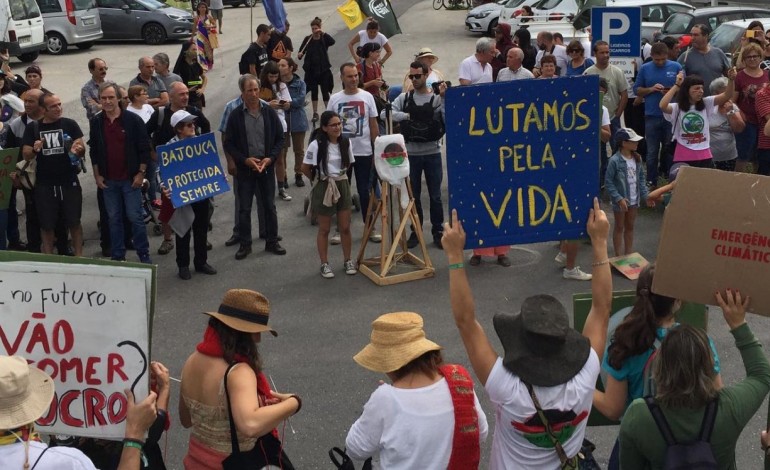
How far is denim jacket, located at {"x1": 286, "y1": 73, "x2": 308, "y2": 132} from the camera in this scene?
42.5 ft

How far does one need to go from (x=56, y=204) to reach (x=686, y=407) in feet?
25.1

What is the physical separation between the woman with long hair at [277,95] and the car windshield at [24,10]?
12.6m

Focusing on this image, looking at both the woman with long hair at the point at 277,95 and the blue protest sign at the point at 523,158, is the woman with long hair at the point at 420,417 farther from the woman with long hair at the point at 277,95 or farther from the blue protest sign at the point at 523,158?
the woman with long hair at the point at 277,95

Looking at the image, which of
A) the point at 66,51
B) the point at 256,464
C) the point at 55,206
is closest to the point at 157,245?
the point at 55,206

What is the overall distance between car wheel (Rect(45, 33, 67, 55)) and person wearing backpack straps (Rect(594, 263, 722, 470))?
74.7 ft

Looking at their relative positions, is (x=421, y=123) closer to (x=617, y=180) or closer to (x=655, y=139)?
(x=617, y=180)

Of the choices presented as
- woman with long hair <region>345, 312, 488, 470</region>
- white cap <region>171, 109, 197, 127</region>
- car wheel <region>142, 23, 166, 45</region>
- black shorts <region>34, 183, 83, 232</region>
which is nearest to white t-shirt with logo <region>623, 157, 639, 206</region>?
white cap <region>171, 109, 197, 127</region>

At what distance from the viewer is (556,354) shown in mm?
4059

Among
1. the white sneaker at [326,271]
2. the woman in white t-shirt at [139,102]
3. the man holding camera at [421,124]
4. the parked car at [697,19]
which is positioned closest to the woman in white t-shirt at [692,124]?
the man holding camera at [421,124]

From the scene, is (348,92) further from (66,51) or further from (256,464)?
(66,51)

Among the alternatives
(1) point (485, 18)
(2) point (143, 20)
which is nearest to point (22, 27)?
(2) point (143, 20)

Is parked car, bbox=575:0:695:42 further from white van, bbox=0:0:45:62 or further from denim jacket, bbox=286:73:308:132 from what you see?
white van, bbox=0:0:45:62

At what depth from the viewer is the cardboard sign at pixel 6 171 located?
9.51 meters

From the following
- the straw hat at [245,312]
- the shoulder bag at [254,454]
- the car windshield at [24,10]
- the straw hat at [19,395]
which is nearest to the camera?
the straw hat at [19,395]
